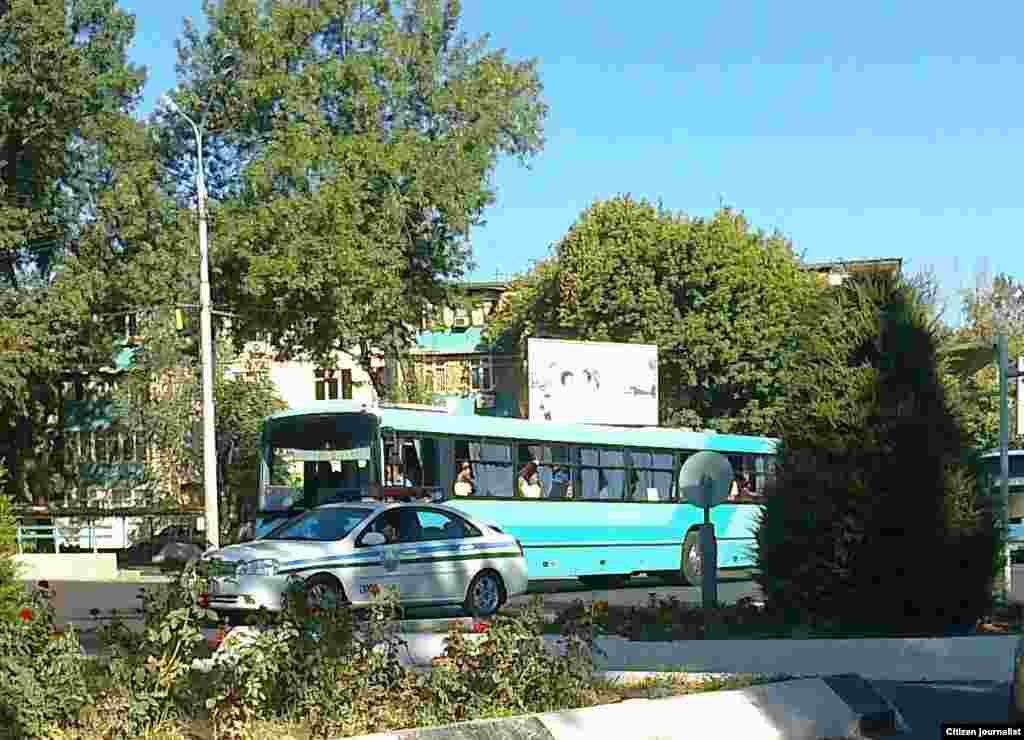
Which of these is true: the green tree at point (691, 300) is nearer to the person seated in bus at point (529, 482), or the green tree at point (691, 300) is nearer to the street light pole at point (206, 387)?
the street light pole at point (206, 387)

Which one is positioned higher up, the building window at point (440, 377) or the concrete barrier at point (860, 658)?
the building window at point (440, 377)

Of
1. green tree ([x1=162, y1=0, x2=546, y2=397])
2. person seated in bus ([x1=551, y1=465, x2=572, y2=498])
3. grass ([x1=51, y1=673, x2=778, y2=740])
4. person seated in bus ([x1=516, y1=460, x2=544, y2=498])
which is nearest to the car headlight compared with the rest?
grass ([x1=51, y1=673, x2=778, y2=740])

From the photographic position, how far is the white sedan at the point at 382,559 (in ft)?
56.4

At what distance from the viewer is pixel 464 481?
2434 centimetres

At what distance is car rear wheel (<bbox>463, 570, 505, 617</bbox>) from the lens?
19.1 metres

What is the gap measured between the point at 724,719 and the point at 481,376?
5861 cm

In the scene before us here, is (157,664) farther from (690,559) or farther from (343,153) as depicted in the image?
(343,153)

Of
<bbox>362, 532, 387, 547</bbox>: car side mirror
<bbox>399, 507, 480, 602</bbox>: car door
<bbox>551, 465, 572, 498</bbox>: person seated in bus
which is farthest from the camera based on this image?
<bbox>551, 465, 572, 498</bbox>: person seated in bus

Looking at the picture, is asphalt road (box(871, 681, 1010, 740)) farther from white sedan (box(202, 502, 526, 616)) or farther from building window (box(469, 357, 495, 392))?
building window (box(469, 357, 495, 392))

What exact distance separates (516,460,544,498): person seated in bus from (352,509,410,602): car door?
709cm

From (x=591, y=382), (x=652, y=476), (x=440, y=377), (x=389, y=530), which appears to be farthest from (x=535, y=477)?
(x=440, y=377)

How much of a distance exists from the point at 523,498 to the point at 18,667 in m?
17.6

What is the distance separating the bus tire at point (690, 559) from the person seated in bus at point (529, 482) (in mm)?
3914

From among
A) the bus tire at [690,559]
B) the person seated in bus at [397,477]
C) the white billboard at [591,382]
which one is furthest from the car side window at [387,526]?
the white billboard at [591,382]
